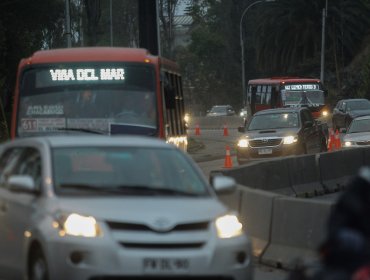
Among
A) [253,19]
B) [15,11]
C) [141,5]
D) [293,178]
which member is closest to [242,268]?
[293,178]

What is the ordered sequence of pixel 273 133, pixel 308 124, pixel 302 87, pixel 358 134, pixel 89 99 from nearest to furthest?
pixel 89 99
pixel 273 133
pixel 308 124
pixel 358 134
pixel 302 87

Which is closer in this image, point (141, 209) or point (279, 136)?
point (141, 209)

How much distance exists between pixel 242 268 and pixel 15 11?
32946 millimetres

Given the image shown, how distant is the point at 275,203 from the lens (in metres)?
11.9

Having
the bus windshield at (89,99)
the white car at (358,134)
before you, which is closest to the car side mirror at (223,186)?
the bus windshield at (89,99)

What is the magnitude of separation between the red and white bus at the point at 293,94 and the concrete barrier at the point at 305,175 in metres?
23.5

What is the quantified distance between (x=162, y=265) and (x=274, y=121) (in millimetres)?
21414

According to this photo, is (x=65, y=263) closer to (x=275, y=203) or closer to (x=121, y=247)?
(x=121, y=247)

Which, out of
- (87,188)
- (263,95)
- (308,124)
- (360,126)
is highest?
(87,188)

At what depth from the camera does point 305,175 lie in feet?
69.0

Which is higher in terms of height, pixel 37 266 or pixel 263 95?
pixel 37 266

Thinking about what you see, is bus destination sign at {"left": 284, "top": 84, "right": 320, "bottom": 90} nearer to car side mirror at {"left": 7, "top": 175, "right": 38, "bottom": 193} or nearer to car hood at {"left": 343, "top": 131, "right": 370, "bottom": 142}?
car hood at {"left": 343, "top": 131, "right": 370, "bottom": 142}

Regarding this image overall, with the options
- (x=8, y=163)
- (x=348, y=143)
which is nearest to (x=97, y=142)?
(x=8, y=163)

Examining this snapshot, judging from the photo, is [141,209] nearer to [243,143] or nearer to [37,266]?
[37,266]
